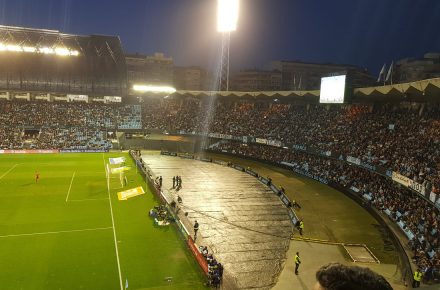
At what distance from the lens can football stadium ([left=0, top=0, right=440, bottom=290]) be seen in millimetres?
22109

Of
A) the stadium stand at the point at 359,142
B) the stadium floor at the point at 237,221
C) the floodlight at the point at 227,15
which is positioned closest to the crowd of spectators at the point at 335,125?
the stadium stand at the point at 359,142

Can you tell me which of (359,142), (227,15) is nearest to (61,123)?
(227,15)

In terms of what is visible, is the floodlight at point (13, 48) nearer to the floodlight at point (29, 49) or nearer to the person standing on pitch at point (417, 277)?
the floodlight at point (29, 49)

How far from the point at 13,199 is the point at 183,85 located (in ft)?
400

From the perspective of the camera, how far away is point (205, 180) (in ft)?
154

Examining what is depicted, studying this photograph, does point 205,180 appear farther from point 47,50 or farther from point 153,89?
point 47,50

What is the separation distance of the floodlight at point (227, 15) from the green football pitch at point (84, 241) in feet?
107

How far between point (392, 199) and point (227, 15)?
41.2 m

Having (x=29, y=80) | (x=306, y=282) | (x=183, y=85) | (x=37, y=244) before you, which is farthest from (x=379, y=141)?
(x=183, y=85)

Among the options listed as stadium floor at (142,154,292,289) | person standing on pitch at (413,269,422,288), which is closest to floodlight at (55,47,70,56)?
stadium floor at (142,154,292,289)

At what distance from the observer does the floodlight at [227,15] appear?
200 ft

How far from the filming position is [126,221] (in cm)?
3030

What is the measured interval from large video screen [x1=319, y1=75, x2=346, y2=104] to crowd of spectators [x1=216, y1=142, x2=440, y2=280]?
8564 mm

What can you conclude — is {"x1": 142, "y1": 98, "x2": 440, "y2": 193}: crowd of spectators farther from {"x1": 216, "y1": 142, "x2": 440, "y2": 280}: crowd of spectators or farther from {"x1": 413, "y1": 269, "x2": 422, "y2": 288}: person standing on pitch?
{"x1": 413, "y1": 269, "x2": 422, "y2": 288}: person standing on pitch
